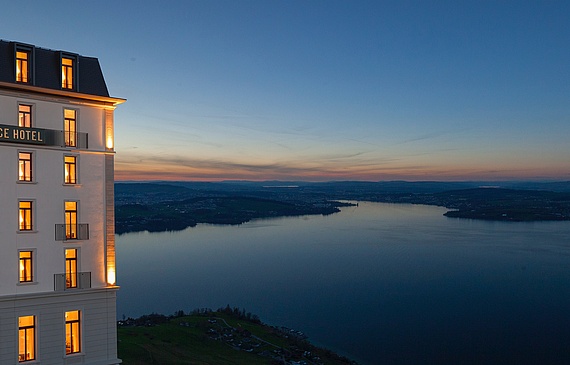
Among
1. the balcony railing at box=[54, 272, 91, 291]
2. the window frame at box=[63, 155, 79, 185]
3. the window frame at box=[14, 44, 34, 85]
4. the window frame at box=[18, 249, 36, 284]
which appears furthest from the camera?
the window frame at box=[63, 155, 79, 185]

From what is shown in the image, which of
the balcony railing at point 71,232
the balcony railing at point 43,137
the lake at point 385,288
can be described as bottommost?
the lake at point 385,288

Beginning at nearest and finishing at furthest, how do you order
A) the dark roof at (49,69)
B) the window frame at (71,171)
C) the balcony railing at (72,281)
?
the dark roof at (49,69)
the balcony railing at (72,281)
the window frame at (71,171)

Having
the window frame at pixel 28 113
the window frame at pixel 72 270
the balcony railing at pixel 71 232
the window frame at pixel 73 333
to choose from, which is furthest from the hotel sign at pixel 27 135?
the window frame at pixel 73 333

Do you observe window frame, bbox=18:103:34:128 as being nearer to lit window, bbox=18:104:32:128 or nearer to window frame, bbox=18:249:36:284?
lit window, bbox=18:104:32:128

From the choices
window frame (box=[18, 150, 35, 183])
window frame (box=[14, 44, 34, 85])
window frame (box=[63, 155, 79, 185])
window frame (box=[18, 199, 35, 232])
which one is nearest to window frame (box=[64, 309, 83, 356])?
window frame (box=[18, 199, 35, 232])

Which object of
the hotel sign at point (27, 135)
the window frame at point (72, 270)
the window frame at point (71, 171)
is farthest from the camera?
the window frame at point (71, 171)

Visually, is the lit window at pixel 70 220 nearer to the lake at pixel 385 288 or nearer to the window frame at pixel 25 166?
the window frame at pixel 25 166

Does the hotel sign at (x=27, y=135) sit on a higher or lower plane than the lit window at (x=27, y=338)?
higher

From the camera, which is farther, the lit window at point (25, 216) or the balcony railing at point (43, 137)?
the lit window at point (25, 216)
